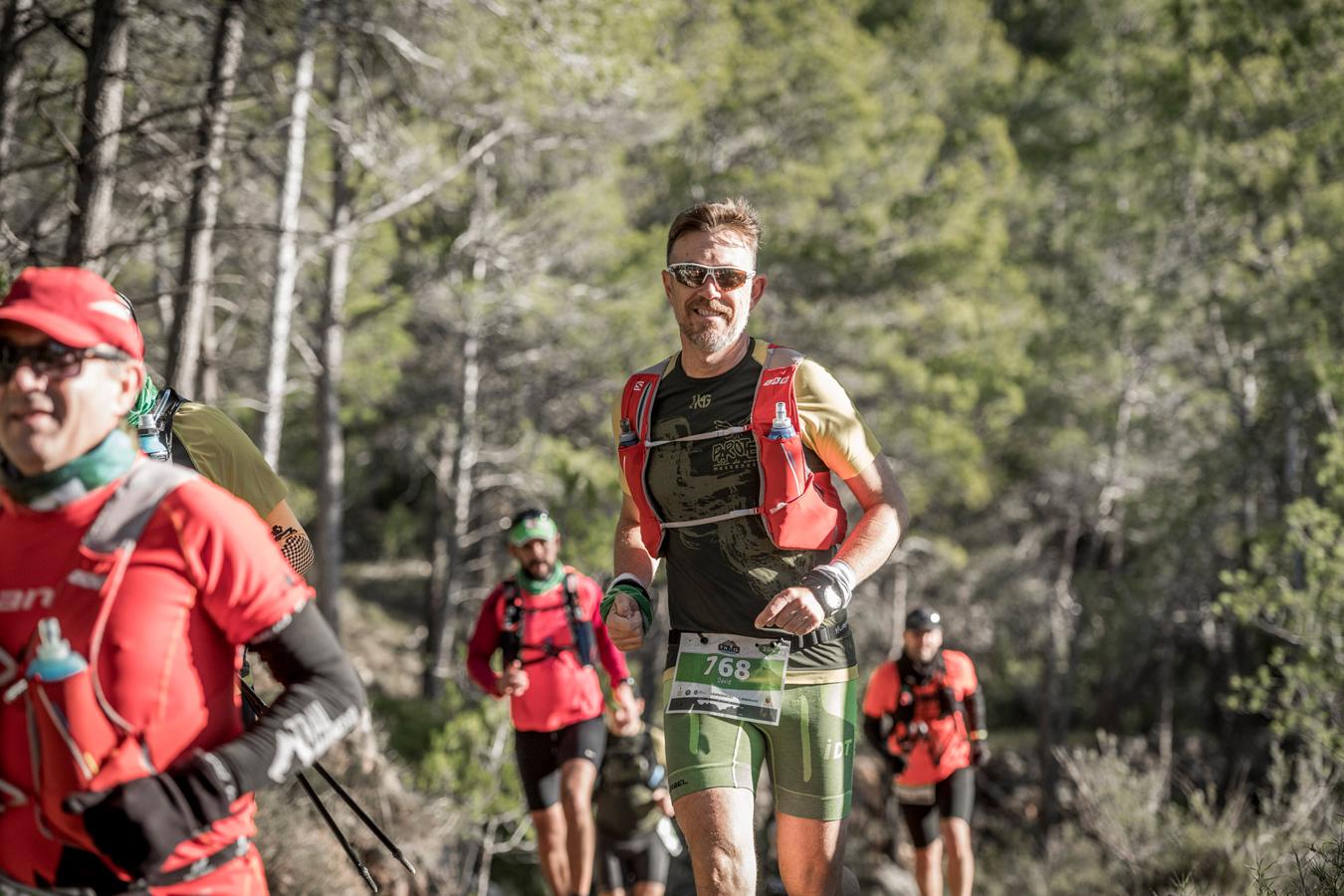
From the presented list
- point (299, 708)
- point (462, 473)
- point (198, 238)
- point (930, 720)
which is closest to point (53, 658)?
point (299, 708)

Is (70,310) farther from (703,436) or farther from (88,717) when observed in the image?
(703,436)

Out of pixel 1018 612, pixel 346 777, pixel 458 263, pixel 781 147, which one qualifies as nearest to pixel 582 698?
pixel 346 777

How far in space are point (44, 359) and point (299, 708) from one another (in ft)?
2.37

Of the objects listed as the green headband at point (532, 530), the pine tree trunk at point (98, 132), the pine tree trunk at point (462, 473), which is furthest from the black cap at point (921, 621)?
the pine tree trunk at point (462, 473)

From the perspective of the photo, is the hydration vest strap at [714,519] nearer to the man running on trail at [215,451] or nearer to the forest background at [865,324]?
the man running on trail at [215,451]

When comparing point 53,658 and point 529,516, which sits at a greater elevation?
point 53,658

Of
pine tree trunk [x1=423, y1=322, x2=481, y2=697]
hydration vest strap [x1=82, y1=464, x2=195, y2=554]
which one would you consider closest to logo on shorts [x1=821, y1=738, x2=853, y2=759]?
hydration vest strap [x1=82, y1=464, x2=195, y2=554]

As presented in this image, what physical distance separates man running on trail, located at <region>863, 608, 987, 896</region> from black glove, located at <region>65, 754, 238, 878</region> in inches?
229

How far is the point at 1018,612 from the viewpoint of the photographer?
27.6 m

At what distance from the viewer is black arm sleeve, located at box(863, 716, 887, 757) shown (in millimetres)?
7508

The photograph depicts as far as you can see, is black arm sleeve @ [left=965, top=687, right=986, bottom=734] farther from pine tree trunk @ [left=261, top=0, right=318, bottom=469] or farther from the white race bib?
pine tree trunk @ [left=261, top=0, right=318, bottom=469]

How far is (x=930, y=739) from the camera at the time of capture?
7.39 metres

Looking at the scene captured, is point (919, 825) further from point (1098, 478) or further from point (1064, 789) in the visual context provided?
point (1098, 478)

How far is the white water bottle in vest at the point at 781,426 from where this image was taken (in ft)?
11.9
